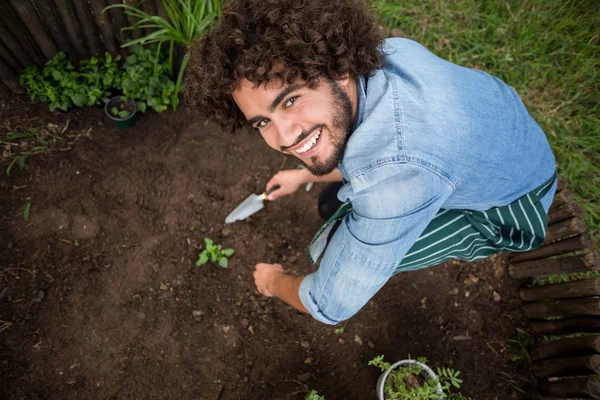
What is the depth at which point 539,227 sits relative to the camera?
2027 mm

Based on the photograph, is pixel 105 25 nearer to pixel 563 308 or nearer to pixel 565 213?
pixel 565 213

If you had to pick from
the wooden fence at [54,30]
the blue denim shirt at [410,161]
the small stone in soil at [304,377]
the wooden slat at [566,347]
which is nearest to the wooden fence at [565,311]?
the wooden slat at [566,347]

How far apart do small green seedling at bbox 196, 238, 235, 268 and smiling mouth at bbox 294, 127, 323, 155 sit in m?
1.11

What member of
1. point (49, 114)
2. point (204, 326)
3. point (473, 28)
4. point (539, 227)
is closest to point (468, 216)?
point (539, 227)

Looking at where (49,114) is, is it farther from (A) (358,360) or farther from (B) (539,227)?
(B) (539,227)

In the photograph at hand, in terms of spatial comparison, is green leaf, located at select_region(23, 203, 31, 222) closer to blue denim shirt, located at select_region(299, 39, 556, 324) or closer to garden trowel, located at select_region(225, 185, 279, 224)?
garden trowel, located at select_region(225, 185, 279, 224)

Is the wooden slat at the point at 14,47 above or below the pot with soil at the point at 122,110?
above

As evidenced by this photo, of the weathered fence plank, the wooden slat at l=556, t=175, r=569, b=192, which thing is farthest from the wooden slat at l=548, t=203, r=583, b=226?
the weathered fence plank

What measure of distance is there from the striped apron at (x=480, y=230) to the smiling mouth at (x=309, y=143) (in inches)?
18.0

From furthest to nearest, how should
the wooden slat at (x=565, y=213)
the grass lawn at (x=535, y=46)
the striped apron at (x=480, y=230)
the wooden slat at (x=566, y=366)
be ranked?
the grass lawn at (x=535, y=46) → the wooden slat at (x=565, y=213) → the wooden slat at (x=566, y=366) → the striped apron at (x=480, y=230)

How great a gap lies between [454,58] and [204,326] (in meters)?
2.86

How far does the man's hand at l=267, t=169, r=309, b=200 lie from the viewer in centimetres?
261

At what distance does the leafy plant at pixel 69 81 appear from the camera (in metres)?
2.81

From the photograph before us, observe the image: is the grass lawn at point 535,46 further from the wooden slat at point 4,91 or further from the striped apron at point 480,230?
the wooden slat at point 4,91
